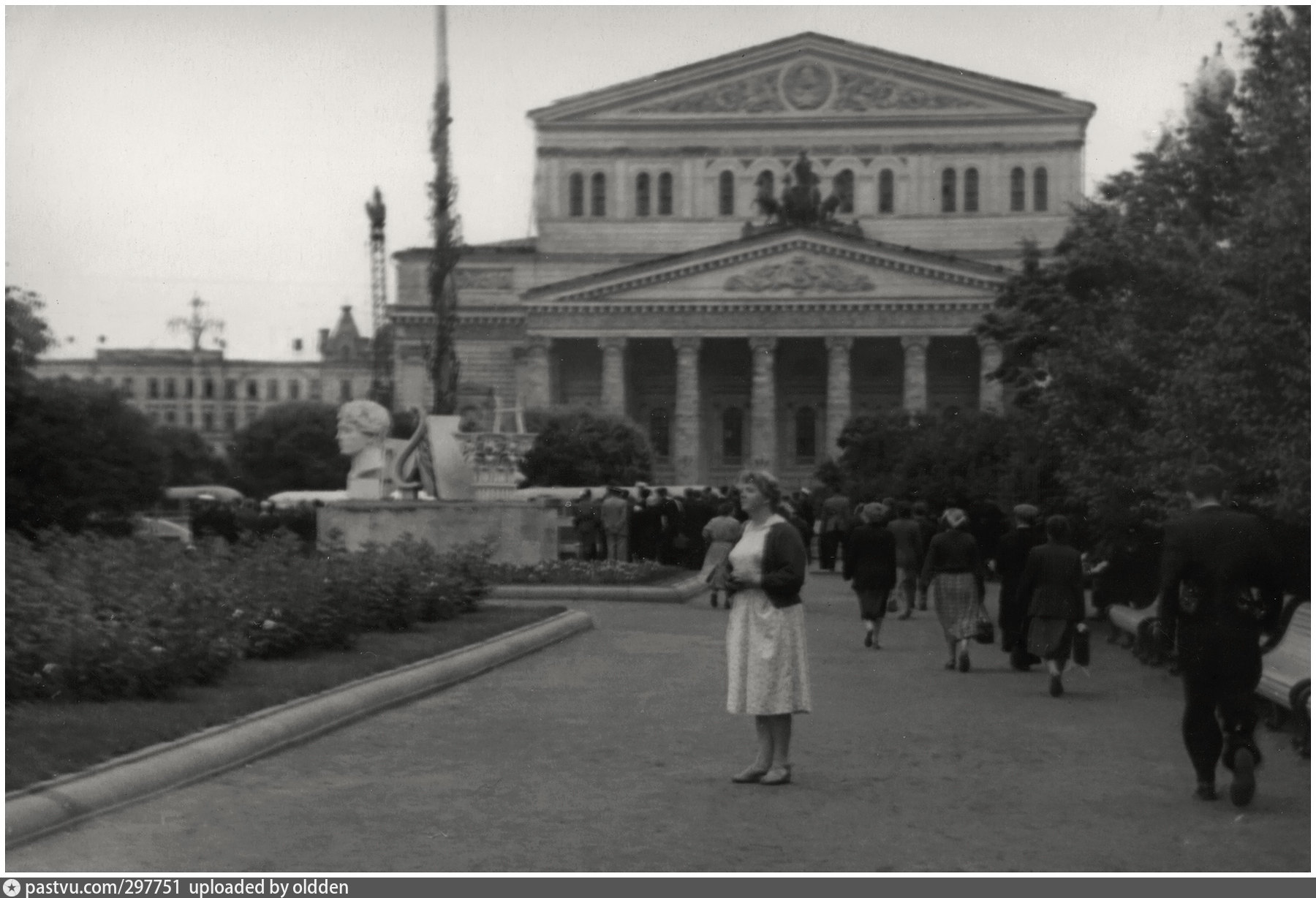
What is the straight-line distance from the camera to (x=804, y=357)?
8544cm

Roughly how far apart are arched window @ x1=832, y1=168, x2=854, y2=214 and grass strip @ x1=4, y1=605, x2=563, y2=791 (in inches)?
2937

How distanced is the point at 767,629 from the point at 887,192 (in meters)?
81.7

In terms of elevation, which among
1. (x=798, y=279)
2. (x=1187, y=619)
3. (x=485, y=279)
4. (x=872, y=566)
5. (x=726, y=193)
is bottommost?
(x=872, y=566)

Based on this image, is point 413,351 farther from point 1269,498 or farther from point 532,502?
point 1269,498

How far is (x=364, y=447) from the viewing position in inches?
1097

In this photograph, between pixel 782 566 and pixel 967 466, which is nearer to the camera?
pixel 782 566

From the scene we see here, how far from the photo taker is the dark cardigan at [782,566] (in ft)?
31.9

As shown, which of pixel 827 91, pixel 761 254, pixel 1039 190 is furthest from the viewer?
pixel 1039 190

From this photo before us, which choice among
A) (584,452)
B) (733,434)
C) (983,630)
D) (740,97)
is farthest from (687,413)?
(983,630)

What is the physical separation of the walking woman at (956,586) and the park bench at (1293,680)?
3644 millimetres

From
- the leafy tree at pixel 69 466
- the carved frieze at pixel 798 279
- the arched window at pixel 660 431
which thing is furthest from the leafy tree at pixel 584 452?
the leafy tree at pixel 69 466

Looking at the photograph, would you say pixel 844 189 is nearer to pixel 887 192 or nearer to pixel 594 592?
pixel 887 192

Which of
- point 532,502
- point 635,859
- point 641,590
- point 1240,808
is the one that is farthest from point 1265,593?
point 532,502

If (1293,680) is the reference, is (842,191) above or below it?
above
